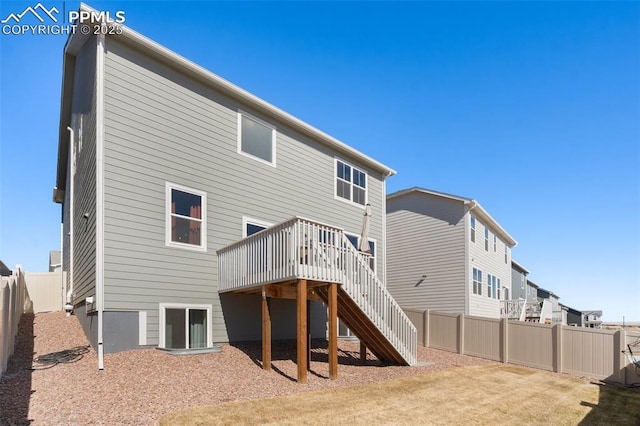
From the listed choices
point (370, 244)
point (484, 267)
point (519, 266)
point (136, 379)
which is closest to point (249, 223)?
point (136, 379)

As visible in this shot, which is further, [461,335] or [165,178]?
[461,335]

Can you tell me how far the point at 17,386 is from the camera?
6.87m

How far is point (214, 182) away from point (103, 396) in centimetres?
650

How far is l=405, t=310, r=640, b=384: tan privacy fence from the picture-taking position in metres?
12.9

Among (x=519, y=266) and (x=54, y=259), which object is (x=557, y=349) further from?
(x=54, y=259)

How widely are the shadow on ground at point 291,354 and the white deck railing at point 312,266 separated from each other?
141 cm

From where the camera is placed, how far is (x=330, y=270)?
9.65 m

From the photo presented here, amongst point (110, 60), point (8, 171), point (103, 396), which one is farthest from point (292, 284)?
point (8, 171)

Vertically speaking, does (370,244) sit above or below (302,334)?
A: above

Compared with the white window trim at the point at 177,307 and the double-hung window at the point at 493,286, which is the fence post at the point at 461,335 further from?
the white window trim at the point at 177,307

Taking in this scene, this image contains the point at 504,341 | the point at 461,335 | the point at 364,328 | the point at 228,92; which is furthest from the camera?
the point at 461,335

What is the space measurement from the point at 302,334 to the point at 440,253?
1505cm
